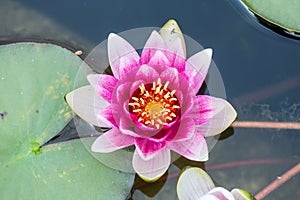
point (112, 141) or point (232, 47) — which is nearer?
point (112, 141)

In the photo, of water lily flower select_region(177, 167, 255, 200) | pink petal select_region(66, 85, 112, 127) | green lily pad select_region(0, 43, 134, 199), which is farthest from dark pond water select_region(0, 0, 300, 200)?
pink petal select_region(66, 85, 112, 127)

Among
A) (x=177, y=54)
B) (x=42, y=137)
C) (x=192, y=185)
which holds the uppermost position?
(x=177, y=54)

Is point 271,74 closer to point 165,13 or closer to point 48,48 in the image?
point 165,13

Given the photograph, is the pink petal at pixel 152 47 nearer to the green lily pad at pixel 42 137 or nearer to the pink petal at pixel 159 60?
the pink petal at pixel 159 60

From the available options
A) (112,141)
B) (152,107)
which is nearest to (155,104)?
(152,107)

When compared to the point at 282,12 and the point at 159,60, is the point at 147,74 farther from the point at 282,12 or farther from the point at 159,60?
the point at 282,12

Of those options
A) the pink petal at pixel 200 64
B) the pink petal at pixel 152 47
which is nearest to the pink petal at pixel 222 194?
the pink petal at pixel 200 64

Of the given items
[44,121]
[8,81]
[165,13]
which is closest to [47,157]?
[44,121]
